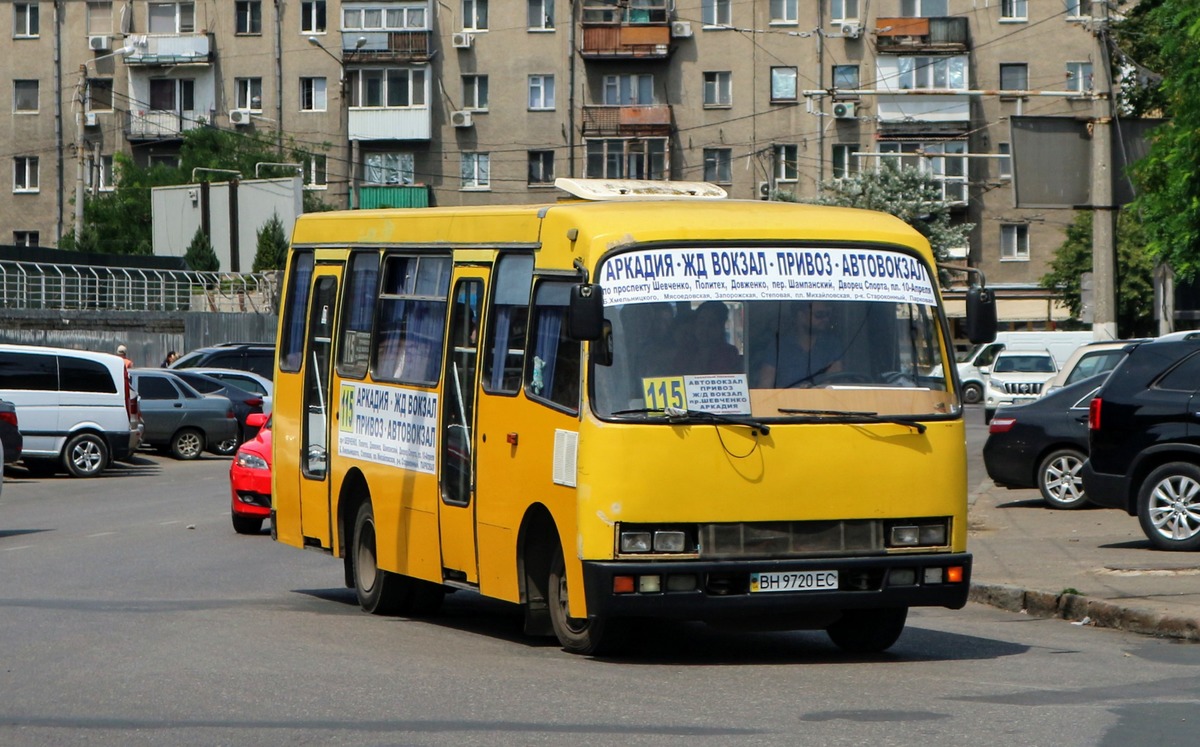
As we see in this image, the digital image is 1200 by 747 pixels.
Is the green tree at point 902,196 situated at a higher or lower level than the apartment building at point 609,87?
lower

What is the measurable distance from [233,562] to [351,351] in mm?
4531

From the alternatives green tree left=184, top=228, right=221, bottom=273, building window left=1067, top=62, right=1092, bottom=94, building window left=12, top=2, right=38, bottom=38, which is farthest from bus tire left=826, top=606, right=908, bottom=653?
building window left=12, top=2, right=38, bottom=38

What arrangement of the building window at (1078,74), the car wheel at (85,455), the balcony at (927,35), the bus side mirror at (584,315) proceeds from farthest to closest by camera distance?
1. the balcony at (927,35)
2. the building window at (1078,74)
3. the car wheel at (85,455)
4. the bus side mirror at (584,315)

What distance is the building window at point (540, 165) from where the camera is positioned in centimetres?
6975

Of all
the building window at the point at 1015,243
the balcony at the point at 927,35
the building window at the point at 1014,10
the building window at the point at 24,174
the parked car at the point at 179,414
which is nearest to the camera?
the parked car at the point at 179,414

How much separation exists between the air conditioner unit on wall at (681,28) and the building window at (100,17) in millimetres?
22351

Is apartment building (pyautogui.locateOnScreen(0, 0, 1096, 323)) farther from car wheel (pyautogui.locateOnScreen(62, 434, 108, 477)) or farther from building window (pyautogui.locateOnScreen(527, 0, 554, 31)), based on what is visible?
car wheel (pyautogui.locateOnScreen(62, 434, 108, 477))

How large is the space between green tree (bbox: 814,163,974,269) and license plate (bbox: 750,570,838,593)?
5453 cm

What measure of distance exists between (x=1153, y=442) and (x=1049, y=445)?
15.5 feet

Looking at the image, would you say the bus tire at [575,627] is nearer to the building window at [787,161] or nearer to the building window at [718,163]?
the building window at [787,161]

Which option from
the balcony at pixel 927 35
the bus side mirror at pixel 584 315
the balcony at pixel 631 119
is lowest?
the bus side mirror at pixel 584 315

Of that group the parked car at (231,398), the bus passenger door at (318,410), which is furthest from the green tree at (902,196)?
the bus passenger door at (318,410)

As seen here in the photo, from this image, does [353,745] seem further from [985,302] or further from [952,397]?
[985,302]

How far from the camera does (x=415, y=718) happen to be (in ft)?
25.8
